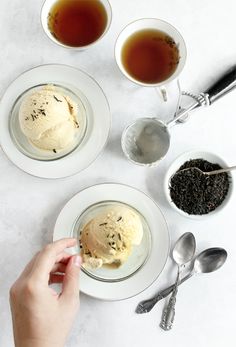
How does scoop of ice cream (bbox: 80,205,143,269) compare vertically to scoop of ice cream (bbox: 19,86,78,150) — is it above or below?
below

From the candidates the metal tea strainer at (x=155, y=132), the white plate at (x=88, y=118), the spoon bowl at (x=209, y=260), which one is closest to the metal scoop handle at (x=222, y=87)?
the metal tea strainer at (x=155, y=132)

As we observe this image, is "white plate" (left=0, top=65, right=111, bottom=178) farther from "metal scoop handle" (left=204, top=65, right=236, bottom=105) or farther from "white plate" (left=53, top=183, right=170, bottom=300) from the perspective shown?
"metal scoop handle" (left=204, top=65, right=236, bottom=105)

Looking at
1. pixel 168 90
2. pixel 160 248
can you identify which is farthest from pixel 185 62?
pixel 160 248

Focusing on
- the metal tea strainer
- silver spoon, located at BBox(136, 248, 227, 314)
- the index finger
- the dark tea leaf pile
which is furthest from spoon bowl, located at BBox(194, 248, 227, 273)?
the index finger

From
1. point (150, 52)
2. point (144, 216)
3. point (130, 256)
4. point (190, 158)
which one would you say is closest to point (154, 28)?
point (150, 52)

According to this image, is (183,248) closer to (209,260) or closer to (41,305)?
(209,260)

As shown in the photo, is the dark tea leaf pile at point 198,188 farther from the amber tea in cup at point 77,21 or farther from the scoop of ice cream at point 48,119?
the amber tea in cup at point 77,21

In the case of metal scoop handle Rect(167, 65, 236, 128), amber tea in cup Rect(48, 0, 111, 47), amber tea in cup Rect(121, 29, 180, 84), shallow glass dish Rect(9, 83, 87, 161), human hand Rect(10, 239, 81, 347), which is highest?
amber tea in cup Rect(48, 0, 111, 47)

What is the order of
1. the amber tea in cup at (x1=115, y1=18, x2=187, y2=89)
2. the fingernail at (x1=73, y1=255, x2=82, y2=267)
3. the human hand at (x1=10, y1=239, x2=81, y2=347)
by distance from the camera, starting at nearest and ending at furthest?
the human hand at (x1=10, y1=239, x2=81, y2=347) → the fingernail at (x1=73, y1=255, x2=82, y2=267) → the amber tea in cup at (x1=115, y1=18, x2=187, y2=89)

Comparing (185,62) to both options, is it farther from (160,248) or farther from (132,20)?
(160,248)
